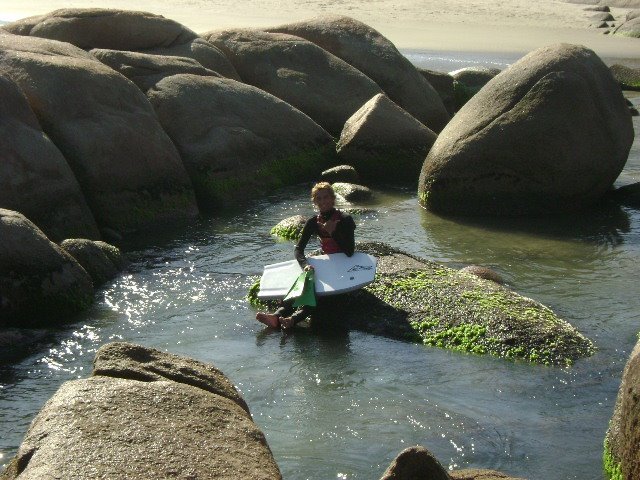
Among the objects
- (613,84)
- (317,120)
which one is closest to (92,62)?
(317,120)

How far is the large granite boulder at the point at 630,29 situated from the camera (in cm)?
3831

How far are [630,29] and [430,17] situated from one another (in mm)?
8007

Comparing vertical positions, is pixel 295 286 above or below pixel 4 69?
below

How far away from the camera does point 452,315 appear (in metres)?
9.30

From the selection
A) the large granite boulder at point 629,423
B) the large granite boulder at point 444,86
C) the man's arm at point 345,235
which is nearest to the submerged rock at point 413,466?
the large granite boulder at point 629,423

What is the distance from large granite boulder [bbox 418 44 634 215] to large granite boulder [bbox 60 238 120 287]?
5.05m

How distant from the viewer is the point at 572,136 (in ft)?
44.4

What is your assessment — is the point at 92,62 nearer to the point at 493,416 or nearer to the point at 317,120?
the point at 317,120

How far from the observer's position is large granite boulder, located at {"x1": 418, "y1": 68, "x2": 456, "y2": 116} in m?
20.9

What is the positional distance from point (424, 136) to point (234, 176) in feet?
11.2

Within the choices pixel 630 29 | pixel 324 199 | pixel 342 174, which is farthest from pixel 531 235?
pixel 630 29

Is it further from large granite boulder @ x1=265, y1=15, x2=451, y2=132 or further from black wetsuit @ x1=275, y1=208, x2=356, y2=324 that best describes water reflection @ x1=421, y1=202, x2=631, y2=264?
large granite boulder @ x1=265, y1=15, x2=451, y2=132

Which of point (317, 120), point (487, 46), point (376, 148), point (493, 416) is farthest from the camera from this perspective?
point (487, 46)

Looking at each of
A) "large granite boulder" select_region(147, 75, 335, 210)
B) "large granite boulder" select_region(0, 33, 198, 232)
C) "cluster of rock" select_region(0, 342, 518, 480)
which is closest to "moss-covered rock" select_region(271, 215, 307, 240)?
"large granite boulder" select_region(0, 33, 198, 232)
